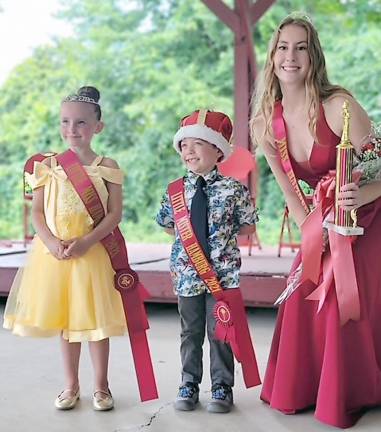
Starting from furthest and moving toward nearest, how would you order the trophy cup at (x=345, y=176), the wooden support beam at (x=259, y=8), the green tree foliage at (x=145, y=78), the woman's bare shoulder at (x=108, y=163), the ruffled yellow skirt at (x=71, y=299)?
1. the green tree foliage at (x=145, y=78)
2. the wooden support beam at (x=259, y=8)
3. the woman's bare shoulder at (x=108, y=163)
4. the ruffled yellow skirt at (x=71, y=299)
5. the trophy cup at (x=345, y=176)

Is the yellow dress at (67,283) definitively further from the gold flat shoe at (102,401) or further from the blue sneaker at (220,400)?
the blue sneaker at (220,400)

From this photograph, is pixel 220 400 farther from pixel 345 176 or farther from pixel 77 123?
pixel 77 123

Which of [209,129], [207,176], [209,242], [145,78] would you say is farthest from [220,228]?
[145,78]

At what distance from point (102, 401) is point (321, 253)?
3.04 ft

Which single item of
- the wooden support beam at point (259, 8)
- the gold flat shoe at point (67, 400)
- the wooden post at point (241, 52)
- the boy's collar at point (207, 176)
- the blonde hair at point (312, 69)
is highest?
the wooden support beam at point (259, 8)

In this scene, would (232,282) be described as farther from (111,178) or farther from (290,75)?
(290,75)

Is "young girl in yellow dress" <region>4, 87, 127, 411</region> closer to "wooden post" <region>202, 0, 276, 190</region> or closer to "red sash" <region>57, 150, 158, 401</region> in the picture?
"red sash" <region>57, 150, 158, 401</region>

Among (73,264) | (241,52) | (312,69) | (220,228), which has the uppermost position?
(241,52)

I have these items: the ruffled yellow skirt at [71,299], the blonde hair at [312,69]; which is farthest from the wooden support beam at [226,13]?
the ruffled yellow skirt at [71,299]

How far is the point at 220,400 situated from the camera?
8.39 feet

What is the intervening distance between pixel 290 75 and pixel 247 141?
3.71 metres

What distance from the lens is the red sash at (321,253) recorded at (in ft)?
8.03

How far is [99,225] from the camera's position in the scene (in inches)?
98.9

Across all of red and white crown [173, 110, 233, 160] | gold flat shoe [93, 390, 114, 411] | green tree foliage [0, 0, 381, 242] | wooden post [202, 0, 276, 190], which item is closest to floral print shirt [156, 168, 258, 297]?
red and white crown [173, 110, 233, 160]
